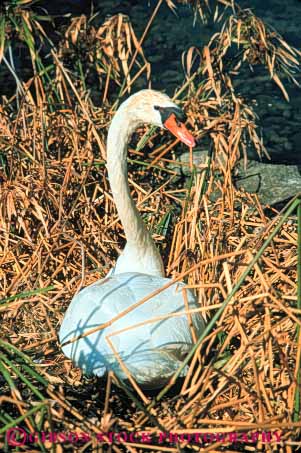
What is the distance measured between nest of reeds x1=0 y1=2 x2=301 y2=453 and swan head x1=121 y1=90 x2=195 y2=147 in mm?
490

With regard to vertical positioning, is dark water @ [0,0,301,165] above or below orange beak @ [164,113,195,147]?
below

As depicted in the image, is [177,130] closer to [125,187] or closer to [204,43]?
[125,187]

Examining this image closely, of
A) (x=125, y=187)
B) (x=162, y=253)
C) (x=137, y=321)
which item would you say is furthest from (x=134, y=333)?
(x=162, y=253)

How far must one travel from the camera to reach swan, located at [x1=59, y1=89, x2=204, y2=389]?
2672mm

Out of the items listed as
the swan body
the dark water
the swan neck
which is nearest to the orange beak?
the swan neck

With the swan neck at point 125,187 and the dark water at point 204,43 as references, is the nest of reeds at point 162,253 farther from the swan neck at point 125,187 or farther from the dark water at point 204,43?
the dark water at point 204,43

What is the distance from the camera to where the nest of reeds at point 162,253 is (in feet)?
8.13

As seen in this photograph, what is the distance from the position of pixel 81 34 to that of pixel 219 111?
2.82ft

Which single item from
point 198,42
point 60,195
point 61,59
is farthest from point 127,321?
point 198,42

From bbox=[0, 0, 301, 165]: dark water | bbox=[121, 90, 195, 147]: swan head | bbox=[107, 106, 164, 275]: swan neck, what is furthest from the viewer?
bbox=[0, 0, 301, 165]: dark water

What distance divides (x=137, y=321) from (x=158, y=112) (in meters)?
0.86

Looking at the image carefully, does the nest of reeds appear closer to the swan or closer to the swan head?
the swan

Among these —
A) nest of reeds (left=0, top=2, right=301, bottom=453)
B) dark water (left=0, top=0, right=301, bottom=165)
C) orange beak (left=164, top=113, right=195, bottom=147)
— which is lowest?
dark water (left=0, top=0, right=301, bottom=165)

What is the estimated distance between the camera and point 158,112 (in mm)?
3143
